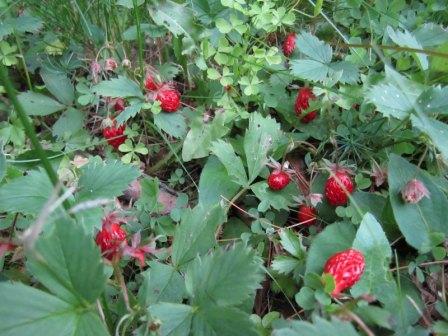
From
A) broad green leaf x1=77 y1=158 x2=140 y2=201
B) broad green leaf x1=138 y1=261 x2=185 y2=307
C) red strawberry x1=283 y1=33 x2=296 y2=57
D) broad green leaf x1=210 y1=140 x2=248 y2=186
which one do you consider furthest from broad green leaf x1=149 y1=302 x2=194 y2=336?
red strawberry x1=283 y1=33 x2=296 y2=57

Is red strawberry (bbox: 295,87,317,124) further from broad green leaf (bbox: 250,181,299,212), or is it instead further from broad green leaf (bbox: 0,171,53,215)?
broad green leaf (bbox: 0,171,53,215)

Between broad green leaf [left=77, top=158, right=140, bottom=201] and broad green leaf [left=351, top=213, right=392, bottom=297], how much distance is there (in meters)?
0.60

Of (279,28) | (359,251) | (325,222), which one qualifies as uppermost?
(279,28)

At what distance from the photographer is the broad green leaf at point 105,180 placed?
1.24 meters

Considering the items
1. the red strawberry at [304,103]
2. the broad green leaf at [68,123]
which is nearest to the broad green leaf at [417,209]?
the red strawberry at [304,103]

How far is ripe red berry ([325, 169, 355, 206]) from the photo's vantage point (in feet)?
4.94

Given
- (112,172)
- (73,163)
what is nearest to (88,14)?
(73,163)

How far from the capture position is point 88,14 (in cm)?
198

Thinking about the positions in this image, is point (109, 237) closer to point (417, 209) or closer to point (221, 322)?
point (221, 322)

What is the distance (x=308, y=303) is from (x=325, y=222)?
14.3 inches

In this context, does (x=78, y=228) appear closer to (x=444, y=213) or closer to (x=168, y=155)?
(x=168, y=155)

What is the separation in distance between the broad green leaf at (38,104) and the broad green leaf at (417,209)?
3.93 feet

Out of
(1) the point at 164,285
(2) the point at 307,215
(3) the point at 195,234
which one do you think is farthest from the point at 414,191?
(1) the point at 164,285

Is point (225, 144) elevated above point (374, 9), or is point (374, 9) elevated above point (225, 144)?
point (374, 9)
